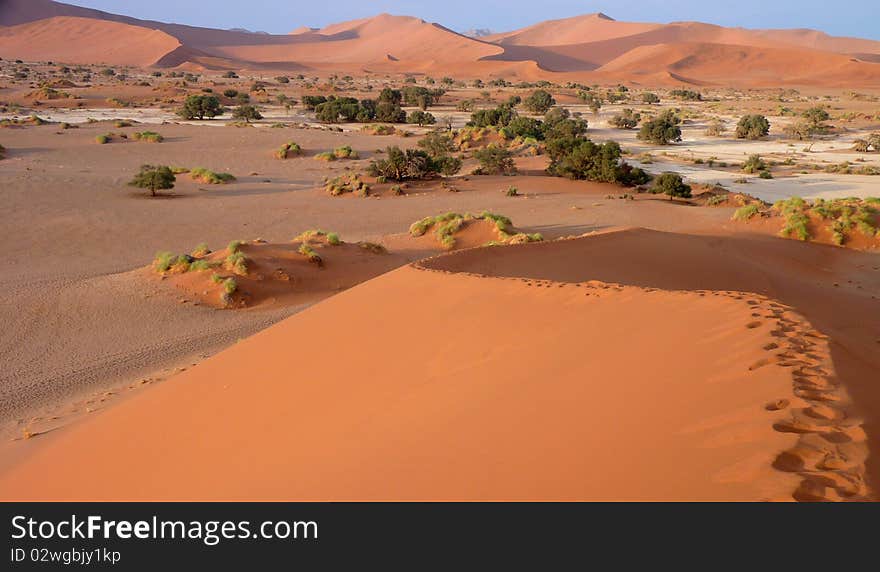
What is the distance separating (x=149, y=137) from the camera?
34.6 m

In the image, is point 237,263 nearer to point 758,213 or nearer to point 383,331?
point 383,331

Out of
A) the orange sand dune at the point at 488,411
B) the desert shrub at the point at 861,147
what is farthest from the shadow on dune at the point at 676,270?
the desert shrub at the point at 861,147

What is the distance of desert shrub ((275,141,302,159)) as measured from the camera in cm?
3167

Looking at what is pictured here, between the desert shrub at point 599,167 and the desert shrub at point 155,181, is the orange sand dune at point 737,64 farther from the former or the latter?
the desert shrub at point 155,181

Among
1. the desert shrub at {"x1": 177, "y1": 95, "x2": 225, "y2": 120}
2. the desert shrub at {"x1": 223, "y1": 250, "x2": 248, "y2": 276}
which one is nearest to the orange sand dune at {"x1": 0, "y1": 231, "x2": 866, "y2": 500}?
the desert shrub at {"x1": 223, "y1": 250, "x2": 248, "y2": 276}

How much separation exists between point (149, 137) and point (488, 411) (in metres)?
34.7

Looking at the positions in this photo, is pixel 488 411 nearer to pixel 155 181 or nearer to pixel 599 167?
pixel 155 181

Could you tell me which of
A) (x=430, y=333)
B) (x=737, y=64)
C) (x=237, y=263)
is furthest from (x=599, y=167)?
(x=737, y=64)

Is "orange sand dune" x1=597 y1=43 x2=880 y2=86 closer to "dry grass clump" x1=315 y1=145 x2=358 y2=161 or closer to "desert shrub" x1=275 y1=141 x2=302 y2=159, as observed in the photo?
"dry grass clump" x1=315 y1=145 x2=358 y2=161

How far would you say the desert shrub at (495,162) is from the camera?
28.3 m

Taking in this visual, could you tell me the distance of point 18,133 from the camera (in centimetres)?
3497

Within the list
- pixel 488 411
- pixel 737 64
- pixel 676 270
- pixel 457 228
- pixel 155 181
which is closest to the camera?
pixel 488 411

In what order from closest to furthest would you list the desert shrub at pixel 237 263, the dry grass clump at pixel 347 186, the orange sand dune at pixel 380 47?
the desert shrub at pixel 237 263 → the dry grass clump at pixel 347 186 → the orange sand dune at pixel 380 47

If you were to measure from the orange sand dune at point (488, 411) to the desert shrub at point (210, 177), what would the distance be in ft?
61.6
